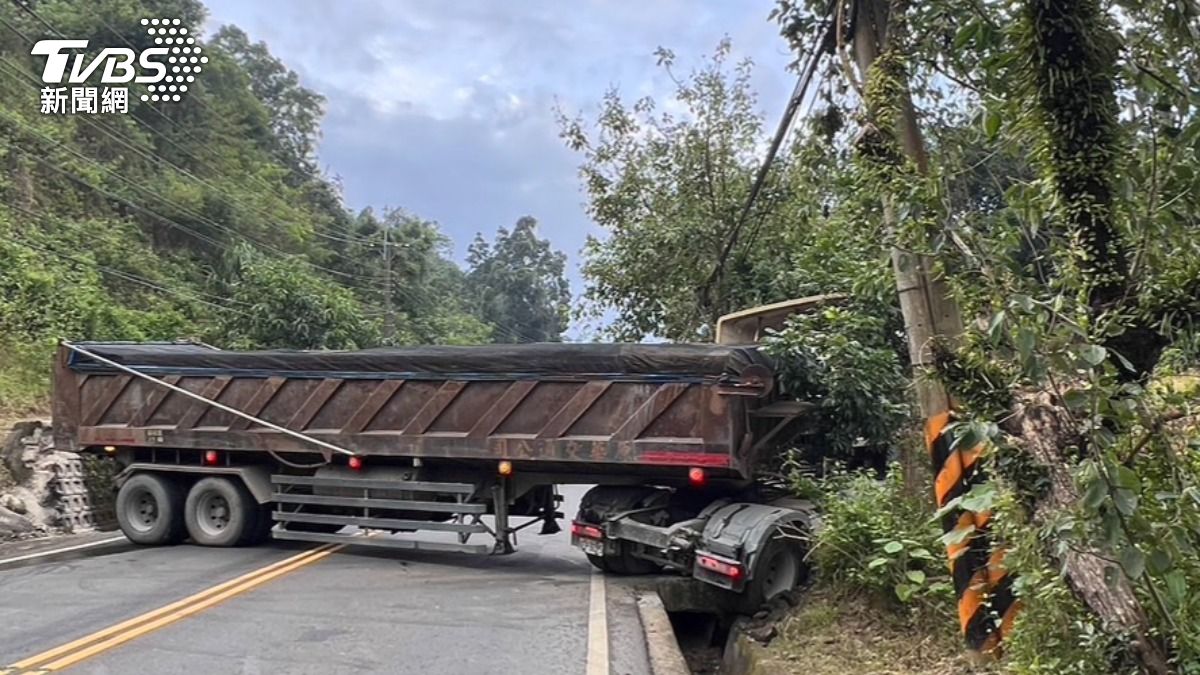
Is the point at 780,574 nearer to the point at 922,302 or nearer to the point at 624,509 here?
the point at 624,509

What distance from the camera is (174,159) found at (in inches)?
1716

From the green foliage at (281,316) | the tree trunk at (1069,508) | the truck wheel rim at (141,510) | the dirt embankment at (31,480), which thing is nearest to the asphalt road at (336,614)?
the truck wheel rim at (141,510)

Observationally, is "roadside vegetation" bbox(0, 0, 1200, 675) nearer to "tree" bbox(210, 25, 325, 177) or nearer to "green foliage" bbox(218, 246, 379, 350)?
"green foliage" bbox(218, 246, 379, 350)

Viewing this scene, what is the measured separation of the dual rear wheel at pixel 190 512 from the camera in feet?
37.6

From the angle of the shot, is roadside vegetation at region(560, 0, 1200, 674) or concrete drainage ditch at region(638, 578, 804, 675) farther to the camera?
concrete drainage ditch at region(638, 578, 804, 675)

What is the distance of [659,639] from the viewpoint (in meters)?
7.22

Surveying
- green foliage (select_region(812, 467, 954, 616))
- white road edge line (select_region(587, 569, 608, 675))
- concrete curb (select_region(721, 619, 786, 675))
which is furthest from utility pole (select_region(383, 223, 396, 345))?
green foliage (select_region(812, 467, 954, 616))

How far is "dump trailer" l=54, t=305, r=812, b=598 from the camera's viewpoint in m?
9.02

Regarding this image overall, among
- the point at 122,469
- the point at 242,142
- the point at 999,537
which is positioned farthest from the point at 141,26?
the point at 999,537

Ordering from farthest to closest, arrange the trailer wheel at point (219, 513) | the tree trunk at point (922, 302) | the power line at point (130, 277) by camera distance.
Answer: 1. the power line at point (130, 277)
2. the trailer wheel at point (219, 513)
3. the tree trunk at point (922, 302)

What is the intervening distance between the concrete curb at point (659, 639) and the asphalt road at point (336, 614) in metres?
0.09

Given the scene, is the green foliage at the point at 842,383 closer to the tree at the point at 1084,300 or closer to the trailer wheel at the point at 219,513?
the tree at the point at 1084,300

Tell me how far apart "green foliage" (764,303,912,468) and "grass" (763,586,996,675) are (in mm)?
3057

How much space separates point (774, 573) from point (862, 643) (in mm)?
2166
